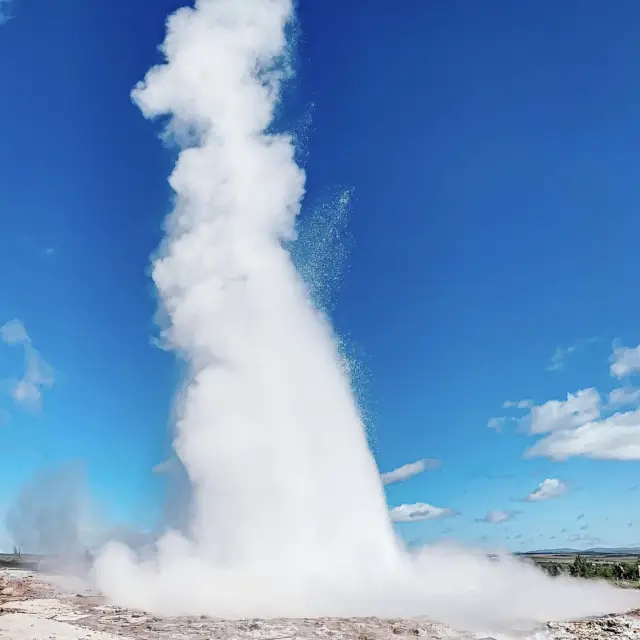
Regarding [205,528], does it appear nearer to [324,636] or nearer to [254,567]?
[254,567]

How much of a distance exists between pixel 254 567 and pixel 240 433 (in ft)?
25.7

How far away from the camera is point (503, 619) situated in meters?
25.2

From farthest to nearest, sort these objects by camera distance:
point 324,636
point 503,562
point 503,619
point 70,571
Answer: point 70,571 < point 503,562 < point 503,619 < point 324,636

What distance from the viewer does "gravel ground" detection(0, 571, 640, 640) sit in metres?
22.4

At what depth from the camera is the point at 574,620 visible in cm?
2566

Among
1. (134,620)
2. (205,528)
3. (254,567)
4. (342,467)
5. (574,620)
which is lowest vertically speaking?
(574,620)

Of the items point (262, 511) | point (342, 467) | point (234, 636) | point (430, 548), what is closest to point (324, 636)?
point (234, 636)

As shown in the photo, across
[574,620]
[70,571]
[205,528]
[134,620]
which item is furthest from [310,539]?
[70,571]

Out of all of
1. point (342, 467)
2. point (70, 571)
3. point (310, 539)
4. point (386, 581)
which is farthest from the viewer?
point (70, 571)

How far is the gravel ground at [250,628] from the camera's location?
22359 millimetres

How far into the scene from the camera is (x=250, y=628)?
2330 cm

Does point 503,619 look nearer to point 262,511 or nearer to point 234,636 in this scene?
point 234,636

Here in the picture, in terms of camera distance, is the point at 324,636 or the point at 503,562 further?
the point at 503,562

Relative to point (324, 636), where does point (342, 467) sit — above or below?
above
